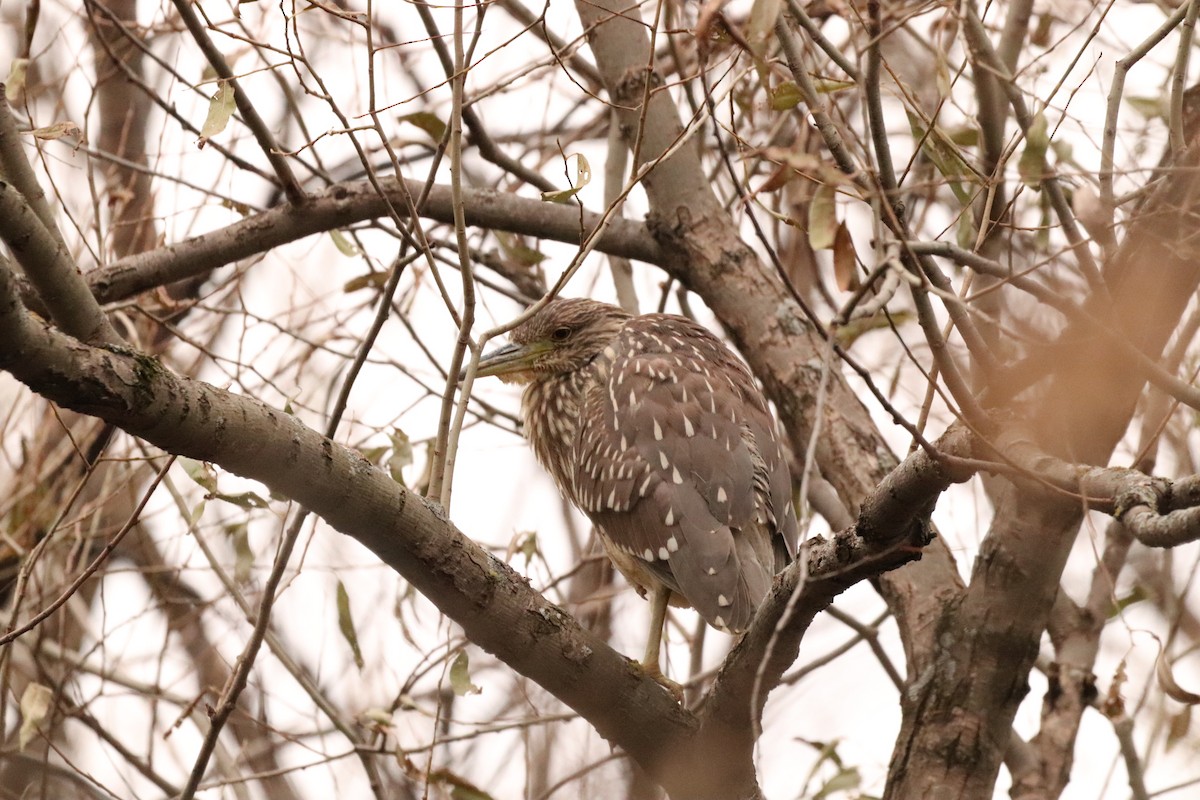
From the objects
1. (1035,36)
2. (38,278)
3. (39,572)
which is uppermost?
(1035,36)

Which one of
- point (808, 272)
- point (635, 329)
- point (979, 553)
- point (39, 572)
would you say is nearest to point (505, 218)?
point (635, 329)

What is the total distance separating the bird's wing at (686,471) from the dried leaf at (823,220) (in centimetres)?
125

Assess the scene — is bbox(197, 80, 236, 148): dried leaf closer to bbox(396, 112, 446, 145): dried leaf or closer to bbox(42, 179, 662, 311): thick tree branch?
bbox(42, 179, 662, 311): thick tree branch

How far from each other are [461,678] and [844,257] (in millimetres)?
1518

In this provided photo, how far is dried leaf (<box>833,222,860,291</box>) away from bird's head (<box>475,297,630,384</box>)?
7.09 feet

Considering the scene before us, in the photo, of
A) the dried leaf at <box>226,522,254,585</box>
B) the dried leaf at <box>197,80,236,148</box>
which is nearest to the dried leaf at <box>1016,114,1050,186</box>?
the dried leaf at <box>197,80,236,148</box>

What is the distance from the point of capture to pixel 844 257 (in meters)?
2.25

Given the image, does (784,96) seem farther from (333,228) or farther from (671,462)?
(333,228)

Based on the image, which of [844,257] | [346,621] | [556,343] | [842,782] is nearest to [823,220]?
[844,257]

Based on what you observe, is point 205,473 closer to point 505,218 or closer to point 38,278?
point 38,278

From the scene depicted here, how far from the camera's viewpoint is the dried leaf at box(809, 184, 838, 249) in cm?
225

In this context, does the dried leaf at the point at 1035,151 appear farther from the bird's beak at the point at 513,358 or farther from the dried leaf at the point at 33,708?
the dried leaf at the point at 33,708

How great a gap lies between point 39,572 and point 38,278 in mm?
2483

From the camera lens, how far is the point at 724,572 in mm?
3279
